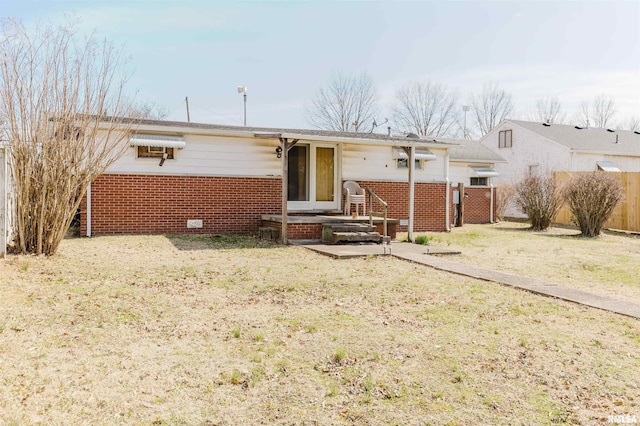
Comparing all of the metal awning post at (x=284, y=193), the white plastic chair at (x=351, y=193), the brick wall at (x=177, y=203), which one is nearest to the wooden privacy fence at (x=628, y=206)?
the white plastic chair at (x=351, y=193)

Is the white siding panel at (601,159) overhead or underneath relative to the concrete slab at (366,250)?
overhead

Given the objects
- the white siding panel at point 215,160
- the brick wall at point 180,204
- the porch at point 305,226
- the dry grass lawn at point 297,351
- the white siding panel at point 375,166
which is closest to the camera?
the dry grass lawn at point 297,351

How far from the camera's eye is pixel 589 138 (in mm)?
26906

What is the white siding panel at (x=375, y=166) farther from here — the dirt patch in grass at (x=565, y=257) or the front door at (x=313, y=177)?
the dirt patch in grass at (x=565, y=257)

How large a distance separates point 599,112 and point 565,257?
150 feet

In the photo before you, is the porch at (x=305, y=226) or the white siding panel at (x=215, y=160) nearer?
the porch at (x=305, y=226)

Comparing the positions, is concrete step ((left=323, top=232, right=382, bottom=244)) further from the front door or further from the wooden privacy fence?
the wooden privacy fence

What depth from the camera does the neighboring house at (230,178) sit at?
11516mm

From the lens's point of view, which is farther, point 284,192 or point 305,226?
point 305,226

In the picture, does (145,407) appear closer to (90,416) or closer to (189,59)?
(90,416)

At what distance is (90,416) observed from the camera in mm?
2791

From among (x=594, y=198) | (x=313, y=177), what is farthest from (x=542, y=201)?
(x=313, y=177)

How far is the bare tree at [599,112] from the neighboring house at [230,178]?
40.9 meters

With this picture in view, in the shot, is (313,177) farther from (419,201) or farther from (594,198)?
(594,198)
